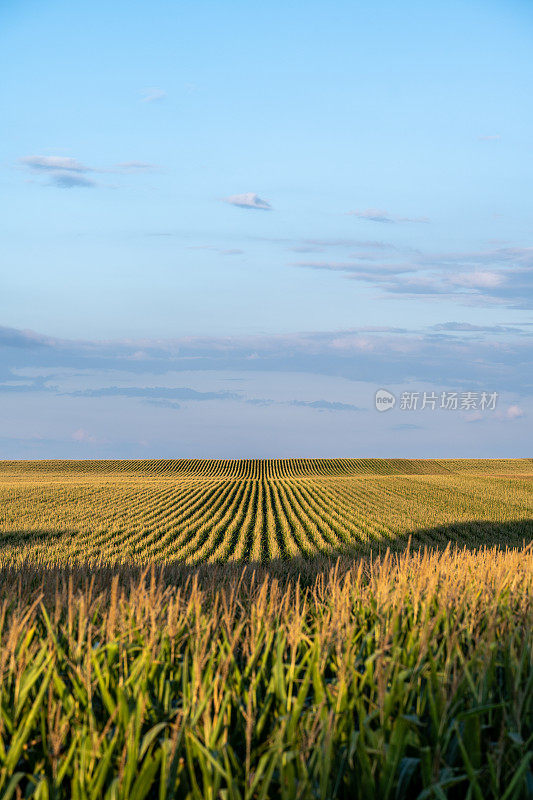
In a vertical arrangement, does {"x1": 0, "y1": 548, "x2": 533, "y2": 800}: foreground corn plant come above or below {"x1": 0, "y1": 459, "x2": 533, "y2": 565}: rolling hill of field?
above

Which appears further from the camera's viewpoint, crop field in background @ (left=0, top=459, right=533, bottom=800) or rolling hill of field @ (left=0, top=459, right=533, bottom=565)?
rolling hill of field @ (left=0, top=459, right=533, bottom=565)

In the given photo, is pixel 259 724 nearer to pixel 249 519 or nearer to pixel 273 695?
pixel 273 695

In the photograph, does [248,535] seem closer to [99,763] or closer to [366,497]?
[366,497]

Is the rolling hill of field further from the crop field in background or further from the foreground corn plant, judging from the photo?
the foreground corn plant

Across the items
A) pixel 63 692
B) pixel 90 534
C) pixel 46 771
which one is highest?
pixel 63 692

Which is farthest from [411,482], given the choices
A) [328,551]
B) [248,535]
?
[328,551]

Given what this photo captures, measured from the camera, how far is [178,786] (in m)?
3.26

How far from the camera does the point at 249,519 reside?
3272cm

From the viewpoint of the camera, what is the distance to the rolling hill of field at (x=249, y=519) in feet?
76.3

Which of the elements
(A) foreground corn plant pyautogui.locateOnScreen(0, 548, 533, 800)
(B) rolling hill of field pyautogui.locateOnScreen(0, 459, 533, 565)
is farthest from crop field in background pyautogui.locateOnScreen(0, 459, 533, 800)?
(B) rolling hill of field pyautogui.locateOnScreen(0, 459, 533, 565)

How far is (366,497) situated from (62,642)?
126ft

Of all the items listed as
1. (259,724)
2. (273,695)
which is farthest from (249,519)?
(259,724)

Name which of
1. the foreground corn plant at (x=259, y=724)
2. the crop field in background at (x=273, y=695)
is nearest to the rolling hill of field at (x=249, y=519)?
the crop field in background at (x=273, y=695)

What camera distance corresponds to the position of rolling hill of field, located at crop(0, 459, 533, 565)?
23250mm
